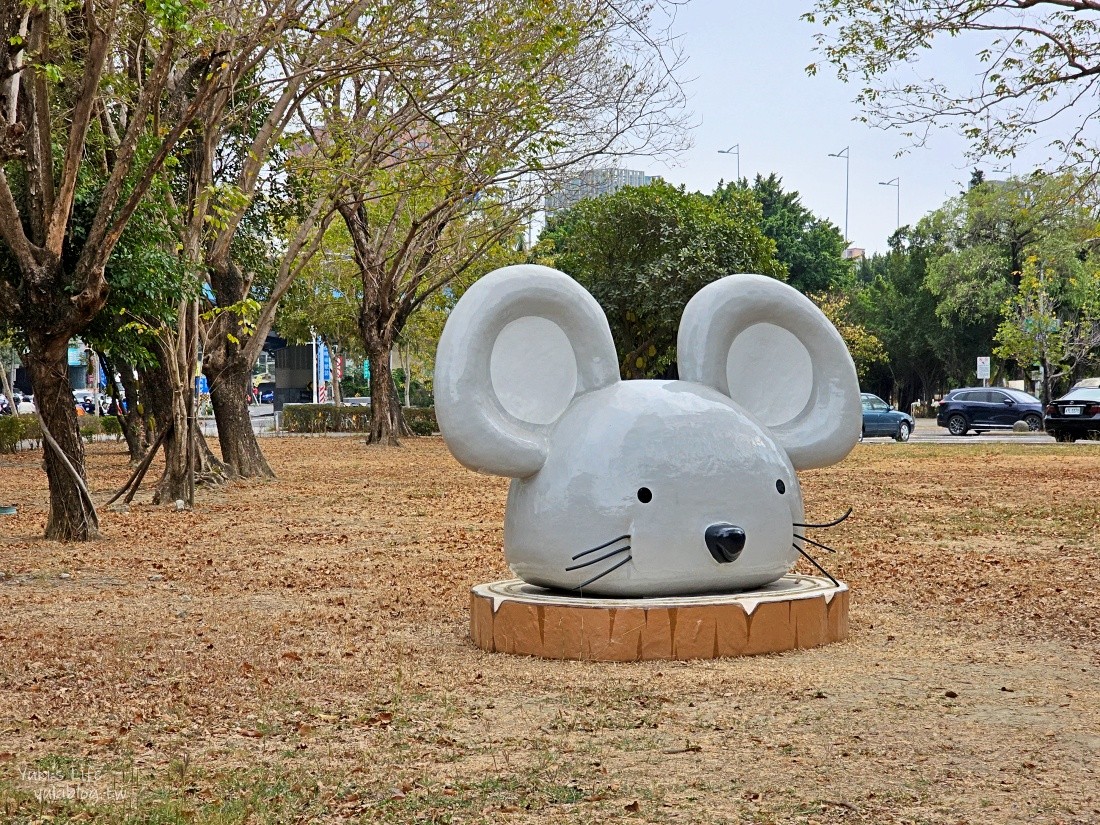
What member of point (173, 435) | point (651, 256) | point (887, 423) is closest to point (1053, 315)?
point (887, 423)

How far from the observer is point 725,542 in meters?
7.26

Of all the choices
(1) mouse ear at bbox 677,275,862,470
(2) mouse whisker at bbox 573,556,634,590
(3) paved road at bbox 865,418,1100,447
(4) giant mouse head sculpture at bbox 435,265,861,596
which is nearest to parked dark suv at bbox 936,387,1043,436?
(3) paved road at bbox 865,418,1100,447

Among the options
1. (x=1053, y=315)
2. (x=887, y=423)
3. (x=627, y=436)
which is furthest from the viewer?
(x=1053, y=315)

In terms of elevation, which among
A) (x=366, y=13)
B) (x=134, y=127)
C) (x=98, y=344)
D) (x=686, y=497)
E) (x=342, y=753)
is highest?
(x=366, y=13)

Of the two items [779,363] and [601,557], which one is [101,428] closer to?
[779,363]

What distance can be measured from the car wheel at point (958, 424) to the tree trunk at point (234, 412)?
23.1 meters

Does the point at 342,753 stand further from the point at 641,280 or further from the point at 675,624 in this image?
the point at 641,280

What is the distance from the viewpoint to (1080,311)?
50625mm

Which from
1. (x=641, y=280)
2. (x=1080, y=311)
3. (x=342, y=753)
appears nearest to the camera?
(x=342, y=753)

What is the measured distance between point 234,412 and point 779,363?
15.1m

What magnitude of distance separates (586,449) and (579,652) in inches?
45.8

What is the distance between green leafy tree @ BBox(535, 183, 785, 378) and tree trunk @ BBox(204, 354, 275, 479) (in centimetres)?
1672

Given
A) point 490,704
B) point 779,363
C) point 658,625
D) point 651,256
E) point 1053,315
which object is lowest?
point 490,704

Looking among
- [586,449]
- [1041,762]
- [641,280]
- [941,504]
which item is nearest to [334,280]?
[641,280]
